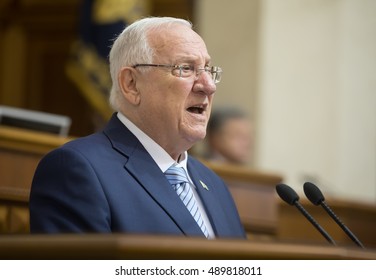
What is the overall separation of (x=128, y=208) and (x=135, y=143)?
37 centimetres

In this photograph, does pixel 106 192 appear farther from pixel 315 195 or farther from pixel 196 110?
pixel 315 195

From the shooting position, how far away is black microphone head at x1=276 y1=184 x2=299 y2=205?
3.09 meters

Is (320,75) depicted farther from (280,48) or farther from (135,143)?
(135,143)

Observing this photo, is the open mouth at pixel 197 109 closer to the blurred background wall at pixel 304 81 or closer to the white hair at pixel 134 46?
the white hair at pixel 134 46

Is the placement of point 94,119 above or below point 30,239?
below

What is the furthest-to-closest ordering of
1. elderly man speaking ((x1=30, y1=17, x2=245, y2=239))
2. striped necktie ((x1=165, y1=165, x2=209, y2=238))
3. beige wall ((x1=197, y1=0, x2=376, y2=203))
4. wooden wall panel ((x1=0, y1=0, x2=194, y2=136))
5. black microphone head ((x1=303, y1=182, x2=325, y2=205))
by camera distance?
1. wooden wall panel ((x1=0, y1=0, x2=194, y2=136))
2. beige wall ((x1=197, y1=0, x2=376, y2=203))
3. striped necktie ((x1=165, y1=165, x2=209, y2=238))
4. black microphone head ((x1=303, y1=182, x2=325, y2=205))
5. elderly man speaking ((x1=30, y1=17, x2=245, y2=239))

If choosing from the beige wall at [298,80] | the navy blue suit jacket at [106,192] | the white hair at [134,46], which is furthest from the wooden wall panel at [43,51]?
the navy blue suit jacket at [106,192]

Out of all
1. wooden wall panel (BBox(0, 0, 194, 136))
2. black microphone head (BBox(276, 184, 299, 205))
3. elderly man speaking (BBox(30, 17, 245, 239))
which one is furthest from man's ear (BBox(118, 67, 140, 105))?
wooden wall panel (BBox(0, 0, 194, 136))

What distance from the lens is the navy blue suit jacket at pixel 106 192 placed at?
2.78 meters

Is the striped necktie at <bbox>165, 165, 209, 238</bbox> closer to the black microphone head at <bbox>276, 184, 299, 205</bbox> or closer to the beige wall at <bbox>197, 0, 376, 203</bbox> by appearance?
the black microphone head at <bbox>276, 184, 299, 205</bbox>

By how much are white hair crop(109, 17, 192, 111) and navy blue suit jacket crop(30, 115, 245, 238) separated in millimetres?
231

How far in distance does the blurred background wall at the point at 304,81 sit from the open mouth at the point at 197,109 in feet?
12.8
